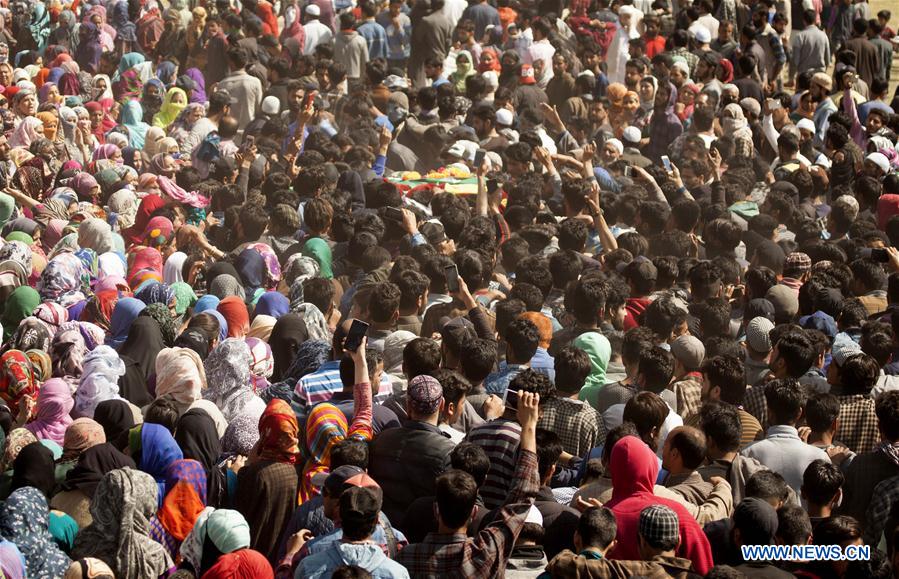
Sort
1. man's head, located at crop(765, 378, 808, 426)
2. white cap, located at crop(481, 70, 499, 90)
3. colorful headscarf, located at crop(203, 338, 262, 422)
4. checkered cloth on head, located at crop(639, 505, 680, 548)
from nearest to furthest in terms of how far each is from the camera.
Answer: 1. checkered cloth on head, located at crop(639, 505, 680, 548)
2. man's head, located at crop(765, 378, 808, 426)
3. colorful headscarf, located at crop(203, 338, 262, 422)
4. white cap, located at crop(481, 70, 499, 90)

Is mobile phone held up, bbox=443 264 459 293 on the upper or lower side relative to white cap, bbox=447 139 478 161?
upper

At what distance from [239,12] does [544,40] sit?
437 centimetres

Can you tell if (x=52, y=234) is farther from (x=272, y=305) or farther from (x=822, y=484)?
(x=822, y=484)

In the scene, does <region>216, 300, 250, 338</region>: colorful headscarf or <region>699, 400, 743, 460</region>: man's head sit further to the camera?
<region>216, 300, 250, 338</region>: colorful headscarf

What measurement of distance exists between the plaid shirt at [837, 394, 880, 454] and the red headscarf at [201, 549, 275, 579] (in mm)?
3703

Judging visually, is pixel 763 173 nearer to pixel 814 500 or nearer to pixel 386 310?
pixel 386 310

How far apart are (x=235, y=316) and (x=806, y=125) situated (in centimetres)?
800

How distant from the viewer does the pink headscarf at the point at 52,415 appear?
8.05 m

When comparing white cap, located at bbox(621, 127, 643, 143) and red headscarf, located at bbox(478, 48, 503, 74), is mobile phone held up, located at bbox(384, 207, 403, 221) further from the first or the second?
red headscarf, located at bbox(478, 48, 503, 74)

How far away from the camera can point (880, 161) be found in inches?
548

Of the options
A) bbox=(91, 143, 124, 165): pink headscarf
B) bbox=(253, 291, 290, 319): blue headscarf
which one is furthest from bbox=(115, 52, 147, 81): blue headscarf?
bbox=(253, 291, 290, 319): blue headscarf

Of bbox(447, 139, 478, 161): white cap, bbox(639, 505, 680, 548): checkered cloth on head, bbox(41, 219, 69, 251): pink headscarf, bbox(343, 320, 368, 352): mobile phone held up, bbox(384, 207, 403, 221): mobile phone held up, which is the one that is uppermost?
bbox(343, 320, 368, 352): mobile phone held up

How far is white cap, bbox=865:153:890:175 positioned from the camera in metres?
13.8

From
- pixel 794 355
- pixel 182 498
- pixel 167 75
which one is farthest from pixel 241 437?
pixel 167 75
